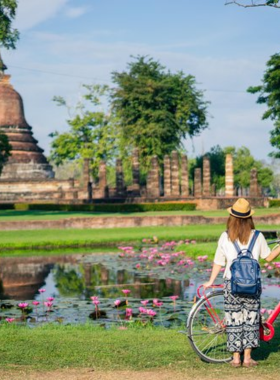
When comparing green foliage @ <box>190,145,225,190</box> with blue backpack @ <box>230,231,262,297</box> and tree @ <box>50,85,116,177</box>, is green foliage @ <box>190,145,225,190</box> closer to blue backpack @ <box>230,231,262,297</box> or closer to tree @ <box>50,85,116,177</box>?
tree @ <box>50,85,116,177</box>

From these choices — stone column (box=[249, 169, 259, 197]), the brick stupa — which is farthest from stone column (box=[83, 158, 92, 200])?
stone column (box=[249, 169, 259, 197])

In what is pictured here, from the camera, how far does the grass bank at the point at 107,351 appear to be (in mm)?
7066

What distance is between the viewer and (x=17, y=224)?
27.9m

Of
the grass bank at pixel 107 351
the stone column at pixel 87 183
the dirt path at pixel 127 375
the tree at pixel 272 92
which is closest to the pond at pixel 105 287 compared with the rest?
the grass bank at pixel 107 351

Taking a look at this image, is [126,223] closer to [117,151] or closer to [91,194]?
[91,194]

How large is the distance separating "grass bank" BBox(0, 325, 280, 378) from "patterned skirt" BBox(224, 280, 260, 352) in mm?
231

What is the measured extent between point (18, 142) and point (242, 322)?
53.9 meters

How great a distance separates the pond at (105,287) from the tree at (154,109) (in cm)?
4522

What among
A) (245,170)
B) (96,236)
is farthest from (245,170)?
(96,236)

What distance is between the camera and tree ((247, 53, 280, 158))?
1614 inches

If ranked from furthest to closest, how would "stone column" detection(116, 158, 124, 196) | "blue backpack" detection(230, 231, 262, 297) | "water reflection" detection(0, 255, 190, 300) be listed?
"stone column" detection(116, 158, 124, 196), "water reflection" detection(0, 255, 190, 300), "blue backpack" detection(230, 231, 262, 297)

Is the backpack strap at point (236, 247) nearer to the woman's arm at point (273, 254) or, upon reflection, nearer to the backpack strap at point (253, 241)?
the backpack strap at point (253, 241)

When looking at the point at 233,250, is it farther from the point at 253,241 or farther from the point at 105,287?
the point at 105,287

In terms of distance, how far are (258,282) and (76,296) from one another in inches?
282
